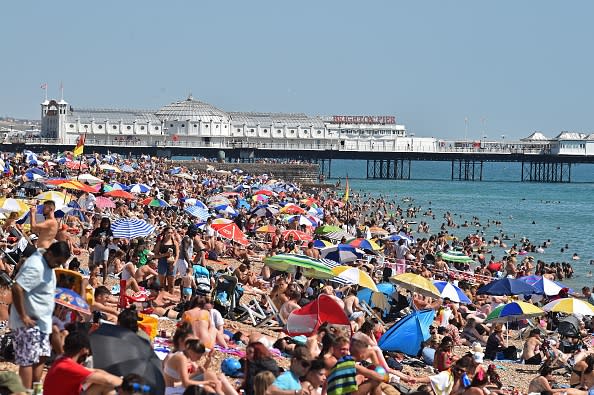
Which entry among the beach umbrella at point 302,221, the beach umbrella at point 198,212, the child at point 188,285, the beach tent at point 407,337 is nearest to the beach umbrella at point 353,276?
the beach tent at point 407,337

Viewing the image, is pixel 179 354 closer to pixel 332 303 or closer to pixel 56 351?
pixel 56 351

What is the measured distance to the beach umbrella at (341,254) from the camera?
18333mm

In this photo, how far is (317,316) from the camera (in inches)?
428

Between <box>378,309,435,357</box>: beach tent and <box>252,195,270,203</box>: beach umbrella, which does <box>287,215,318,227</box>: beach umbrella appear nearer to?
<box>252,195,270,203</box>: beach umbrella

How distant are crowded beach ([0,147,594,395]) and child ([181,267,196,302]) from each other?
59 mm

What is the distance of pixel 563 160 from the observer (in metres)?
95.0

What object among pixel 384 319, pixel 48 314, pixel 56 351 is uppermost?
pixel 48 314

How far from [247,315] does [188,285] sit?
879 mm

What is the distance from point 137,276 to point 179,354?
6.28 meters

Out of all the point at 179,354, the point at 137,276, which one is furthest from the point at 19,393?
the point at 137,276

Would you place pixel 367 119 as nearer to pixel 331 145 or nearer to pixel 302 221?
pixel 331 145

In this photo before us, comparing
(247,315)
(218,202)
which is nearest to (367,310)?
(247,315)

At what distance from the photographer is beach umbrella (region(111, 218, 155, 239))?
16203mm

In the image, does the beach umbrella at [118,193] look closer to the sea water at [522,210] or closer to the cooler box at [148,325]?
the sea water at [522,210]
